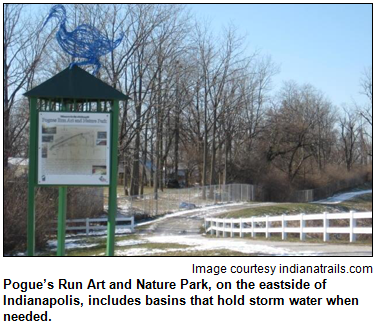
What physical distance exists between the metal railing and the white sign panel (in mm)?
29288

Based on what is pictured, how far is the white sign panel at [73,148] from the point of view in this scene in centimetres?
1195

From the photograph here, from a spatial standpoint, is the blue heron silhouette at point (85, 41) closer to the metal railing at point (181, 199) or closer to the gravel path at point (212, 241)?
the gravel path at point (212, 241)

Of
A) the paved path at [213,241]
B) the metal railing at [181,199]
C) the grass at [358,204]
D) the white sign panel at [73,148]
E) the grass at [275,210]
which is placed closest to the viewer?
the white sign panel at [73,148]

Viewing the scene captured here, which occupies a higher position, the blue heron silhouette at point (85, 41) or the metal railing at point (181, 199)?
the blue heron silhouette at point (85, 41)

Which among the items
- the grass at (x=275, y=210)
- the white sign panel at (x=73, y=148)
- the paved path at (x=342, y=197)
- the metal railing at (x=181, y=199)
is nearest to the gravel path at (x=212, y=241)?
the paved path at (x=342, y=197)

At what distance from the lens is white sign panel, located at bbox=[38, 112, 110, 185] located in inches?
471

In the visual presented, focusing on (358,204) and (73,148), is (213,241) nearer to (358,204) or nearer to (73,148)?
(73,148)

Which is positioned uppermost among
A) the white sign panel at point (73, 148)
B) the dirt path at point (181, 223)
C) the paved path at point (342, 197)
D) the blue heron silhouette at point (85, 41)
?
the blue heron silhouette at point (85, 41)

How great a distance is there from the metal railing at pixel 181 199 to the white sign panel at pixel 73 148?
2929cm

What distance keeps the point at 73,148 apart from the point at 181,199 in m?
38.8

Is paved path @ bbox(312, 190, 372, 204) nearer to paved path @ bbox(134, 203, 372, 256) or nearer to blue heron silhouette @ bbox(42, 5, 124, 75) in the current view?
paved path @ bbox(134, 203, 372, 256)

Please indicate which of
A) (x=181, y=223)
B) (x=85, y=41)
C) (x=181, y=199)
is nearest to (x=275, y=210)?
(x=181, y=199)

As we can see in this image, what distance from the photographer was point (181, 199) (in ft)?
166

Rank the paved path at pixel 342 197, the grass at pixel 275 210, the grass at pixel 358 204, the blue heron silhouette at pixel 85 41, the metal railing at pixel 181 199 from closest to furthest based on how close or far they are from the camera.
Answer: the blue heron silhouette at pixel 85 41, the grass at pixel 275 210, the metal railing at pixel 181 199, the grass at pixel 358 204, the paved path at pixel 342 197
